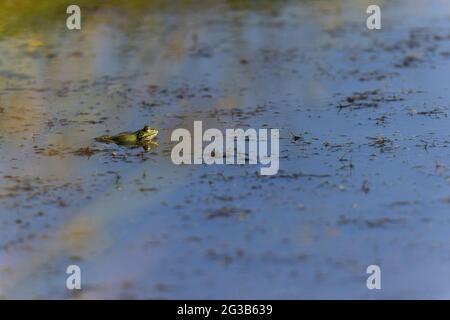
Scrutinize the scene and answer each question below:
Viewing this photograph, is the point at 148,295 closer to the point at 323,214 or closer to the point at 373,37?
the point at 323,214

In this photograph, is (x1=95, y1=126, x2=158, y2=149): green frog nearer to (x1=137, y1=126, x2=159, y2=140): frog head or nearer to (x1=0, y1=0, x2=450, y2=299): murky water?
(x1=137, y1=126, x2=159, y2=140): frog head

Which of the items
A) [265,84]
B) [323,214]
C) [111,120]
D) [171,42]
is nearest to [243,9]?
[171,42]

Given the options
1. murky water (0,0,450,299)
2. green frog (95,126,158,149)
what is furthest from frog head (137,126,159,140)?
murky water (0,0,450,299)

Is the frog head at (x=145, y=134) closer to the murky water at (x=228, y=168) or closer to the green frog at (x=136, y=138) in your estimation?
the green frog at (x=136, y=138)

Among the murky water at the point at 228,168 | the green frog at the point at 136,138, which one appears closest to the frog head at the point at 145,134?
the green frog at the point at 136,138

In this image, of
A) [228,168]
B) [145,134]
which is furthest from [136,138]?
[228,168]

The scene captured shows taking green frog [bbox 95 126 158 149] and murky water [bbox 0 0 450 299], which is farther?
green frog [bbox 95 126 158 149]
